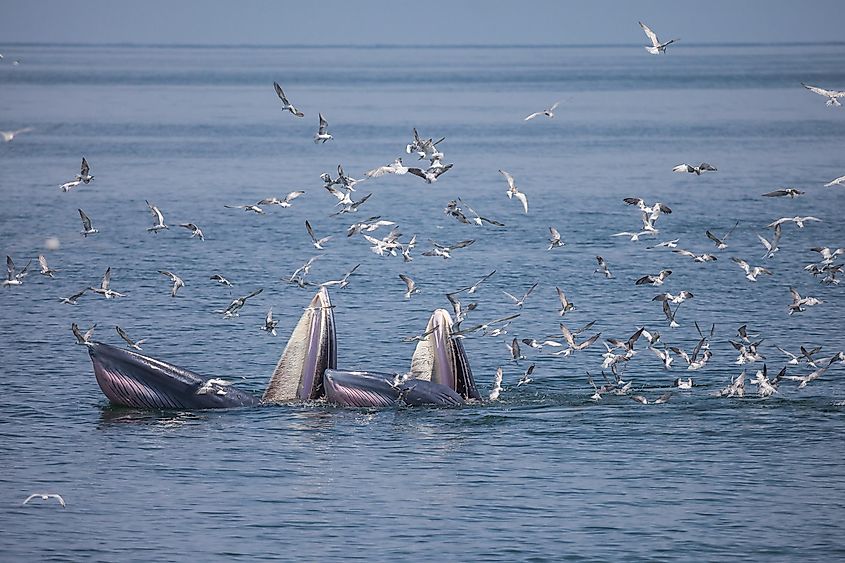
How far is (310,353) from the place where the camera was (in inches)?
2023

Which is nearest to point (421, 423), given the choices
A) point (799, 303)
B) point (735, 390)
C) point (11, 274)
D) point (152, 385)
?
point (152, 385)

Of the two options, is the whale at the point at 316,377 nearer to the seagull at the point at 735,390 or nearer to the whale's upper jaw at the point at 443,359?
the whale's upper jaw at the point at 443,359

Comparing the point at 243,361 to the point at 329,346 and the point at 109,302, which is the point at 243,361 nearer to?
the point at 329,346

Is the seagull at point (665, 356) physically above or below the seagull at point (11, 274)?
below

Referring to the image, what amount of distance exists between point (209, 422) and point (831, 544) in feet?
66.0

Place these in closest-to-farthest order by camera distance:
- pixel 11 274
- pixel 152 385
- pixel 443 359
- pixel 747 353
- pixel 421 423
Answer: pixel 421 423
pixel 443 359
pixel 152 385
pixel 747 353
pixel 11 274

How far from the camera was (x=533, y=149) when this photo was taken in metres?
174

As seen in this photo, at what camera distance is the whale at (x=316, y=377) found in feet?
167

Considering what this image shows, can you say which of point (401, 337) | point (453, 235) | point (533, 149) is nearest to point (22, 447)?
point (401, 337)

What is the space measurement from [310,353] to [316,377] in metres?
0.95

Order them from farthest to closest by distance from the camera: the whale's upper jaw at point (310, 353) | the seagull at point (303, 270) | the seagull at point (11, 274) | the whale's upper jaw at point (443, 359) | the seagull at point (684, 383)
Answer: the seagull at point (303, 270) < the seagull at point (11, 274) < the seagull at point (684, 383) < the whale's upper jaw at point (310, 353) < the whale's upper jaw at point (443, 359)

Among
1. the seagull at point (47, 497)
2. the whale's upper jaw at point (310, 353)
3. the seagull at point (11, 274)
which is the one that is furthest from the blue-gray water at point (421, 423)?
the seagull at point (11, 274)

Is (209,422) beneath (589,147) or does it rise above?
beneath

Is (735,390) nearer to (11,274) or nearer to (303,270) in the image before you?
(11,274)
